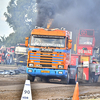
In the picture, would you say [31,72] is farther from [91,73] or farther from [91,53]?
[91,53]

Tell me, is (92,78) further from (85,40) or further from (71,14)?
(71,14)

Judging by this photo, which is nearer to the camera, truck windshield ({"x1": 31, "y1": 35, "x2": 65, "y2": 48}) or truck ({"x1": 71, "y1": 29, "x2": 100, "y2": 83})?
truck windshield ({"x1": 31, "y1": 35, "x2": 65, "y2": 48})

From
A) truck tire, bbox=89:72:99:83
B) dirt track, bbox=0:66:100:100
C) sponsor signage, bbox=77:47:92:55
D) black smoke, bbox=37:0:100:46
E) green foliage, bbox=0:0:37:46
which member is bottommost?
dirt track, bbox=0:66:100:100

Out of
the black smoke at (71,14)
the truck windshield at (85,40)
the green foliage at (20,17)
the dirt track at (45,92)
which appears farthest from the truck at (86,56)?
the green foliage at (20,17)

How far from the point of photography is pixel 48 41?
14.5 metres

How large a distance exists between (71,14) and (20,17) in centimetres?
3391

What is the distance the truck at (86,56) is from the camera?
17609mm

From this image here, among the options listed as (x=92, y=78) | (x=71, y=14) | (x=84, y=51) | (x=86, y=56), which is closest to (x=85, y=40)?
(x=84, y=51)

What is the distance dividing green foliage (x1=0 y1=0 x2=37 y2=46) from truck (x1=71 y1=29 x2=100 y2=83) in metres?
35.5

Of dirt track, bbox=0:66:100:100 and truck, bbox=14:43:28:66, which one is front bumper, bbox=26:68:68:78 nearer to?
dirt track, bbox=0:66:100:100

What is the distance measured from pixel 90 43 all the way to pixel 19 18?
4041cm

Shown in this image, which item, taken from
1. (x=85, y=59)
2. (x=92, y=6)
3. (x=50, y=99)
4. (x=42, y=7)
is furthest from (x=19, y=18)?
(x=50, y=99)

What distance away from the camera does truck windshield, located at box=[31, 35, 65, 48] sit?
568 inches

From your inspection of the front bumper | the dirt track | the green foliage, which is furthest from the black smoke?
the green foliage
